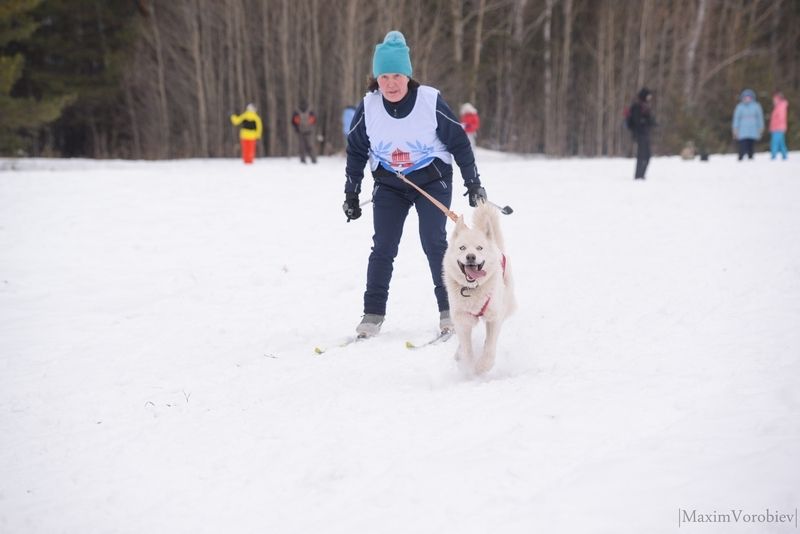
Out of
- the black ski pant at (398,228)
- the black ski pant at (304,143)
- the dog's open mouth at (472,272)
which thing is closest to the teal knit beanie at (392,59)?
the black ski pant at (398,228)

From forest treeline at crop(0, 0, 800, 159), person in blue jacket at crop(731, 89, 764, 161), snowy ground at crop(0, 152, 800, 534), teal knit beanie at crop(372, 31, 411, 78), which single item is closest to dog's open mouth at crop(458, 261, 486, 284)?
snowy ground at crop(0, 152, 800, 534)

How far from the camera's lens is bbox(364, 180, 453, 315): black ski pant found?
4227 mm

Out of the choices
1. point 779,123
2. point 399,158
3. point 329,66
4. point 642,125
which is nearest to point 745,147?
point 779,123

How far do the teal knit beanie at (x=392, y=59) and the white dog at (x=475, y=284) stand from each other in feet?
3.32

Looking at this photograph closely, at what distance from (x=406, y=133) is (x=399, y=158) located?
0.18 m

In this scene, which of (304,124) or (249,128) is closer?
(249,128)

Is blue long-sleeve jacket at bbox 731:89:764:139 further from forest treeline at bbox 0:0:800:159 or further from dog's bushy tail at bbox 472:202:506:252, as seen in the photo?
dog's bushy tail at bbox 472:202:506:252

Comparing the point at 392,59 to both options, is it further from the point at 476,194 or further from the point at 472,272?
the point at 472,272

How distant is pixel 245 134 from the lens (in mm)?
17359

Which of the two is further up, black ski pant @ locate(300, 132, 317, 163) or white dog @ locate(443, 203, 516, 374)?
black ski pant @ locate(300, 132, 317, 163)

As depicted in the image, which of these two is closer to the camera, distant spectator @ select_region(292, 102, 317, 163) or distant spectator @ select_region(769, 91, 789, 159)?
distant spectator @ select_region(769, 91, 789, 159)

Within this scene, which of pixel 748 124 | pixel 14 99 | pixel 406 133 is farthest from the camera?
pixel 14 99

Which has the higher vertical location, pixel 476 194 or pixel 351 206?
pixel 476 194

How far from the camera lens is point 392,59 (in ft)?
12.6
